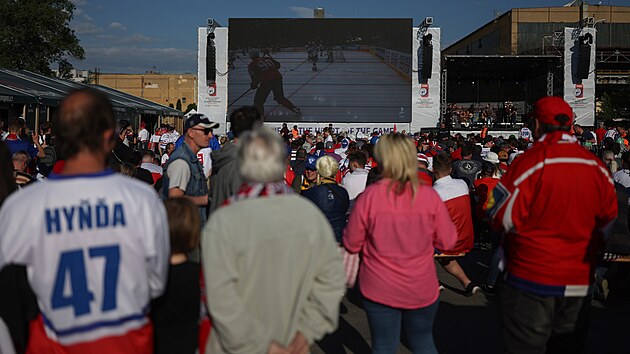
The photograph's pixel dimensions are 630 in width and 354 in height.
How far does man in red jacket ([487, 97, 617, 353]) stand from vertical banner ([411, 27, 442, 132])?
2192 cm

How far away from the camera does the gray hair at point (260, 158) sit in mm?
2402

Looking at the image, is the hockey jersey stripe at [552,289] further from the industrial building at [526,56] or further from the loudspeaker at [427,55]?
the industrial building at [526,56]

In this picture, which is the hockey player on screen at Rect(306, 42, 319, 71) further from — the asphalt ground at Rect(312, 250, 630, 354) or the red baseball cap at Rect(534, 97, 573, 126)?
the red baseball cap at Rect(534, 97, 573, 126)

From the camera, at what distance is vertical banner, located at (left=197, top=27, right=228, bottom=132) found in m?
25.0

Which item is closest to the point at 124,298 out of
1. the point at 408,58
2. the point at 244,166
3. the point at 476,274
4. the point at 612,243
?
the point at 244,166

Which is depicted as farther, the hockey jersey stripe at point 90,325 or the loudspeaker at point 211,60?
the loudspeaker at point 211,60

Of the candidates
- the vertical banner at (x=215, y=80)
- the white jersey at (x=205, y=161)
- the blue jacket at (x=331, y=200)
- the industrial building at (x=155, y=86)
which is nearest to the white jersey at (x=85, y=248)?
the blue jacket at (x=331, y=200)

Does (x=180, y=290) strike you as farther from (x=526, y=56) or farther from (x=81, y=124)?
(x=526, y=56)

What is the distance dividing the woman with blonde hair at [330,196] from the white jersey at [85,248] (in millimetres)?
3430

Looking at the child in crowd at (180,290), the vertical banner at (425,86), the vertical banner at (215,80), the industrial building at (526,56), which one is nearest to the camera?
the child in crowd at (180,290)

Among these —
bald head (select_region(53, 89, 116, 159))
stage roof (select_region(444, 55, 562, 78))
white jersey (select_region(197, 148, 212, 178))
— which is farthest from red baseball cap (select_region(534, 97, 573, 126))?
stage roof (select_region(444, 55, 562, 78))

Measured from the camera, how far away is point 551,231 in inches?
125

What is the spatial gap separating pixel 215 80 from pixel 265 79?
A: 6.84 ft

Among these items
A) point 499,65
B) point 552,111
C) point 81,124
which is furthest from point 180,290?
point 499,65
